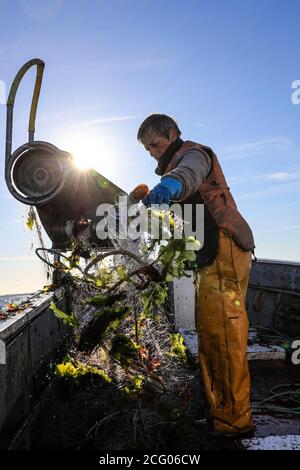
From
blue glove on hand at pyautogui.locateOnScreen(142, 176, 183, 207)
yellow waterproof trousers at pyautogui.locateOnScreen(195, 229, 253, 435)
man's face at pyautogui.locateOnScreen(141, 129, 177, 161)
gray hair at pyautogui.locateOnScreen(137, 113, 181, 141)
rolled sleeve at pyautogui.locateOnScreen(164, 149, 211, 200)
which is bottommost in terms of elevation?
yellow waterproof trousers at pyautogui.locateOnScreen(195, 229, 253, 435)

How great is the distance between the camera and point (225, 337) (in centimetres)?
281

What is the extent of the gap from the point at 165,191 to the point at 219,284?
2.87 feet

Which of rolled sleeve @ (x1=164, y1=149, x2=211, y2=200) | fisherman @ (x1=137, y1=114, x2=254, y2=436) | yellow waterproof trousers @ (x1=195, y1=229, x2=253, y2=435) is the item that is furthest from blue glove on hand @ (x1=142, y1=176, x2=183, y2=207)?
yellow waterproof trousers @ (x1=195, y1=229, x2=253, y2=435)

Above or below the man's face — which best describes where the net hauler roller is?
below

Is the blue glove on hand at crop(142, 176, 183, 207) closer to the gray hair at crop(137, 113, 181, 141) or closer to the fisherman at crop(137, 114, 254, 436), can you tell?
the fisherman at crop(137, 114, 254, 436)

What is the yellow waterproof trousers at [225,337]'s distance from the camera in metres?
2.80

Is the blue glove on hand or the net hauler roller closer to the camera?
the blue glove on hand

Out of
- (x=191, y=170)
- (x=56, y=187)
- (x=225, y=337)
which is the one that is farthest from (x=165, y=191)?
(x=56, y=187)

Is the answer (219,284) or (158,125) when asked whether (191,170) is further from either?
(219,284)

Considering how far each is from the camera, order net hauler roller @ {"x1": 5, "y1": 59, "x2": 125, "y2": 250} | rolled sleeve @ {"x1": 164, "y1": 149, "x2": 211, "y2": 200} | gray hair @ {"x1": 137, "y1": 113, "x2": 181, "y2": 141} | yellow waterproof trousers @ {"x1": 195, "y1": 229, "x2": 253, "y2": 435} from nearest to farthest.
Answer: rolled sleeve @ {"x1": 164, "y1": 149, "x2": 211, "y2": 200} → yellow waterproof trousers @ {"x1": 195, "y1": 229, "x2": 253, "y2": 435} → gray hair @ {"x1": 137, "y1": 113, "x2": 181, "y2": 141} → net hauler roller @ {"x1": 5, "y1": 59, "x2": 125, "y2": 250}

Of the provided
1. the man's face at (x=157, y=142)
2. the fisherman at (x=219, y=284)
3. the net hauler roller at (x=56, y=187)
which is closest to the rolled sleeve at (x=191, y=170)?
the fisherman at (x=219, y=284)

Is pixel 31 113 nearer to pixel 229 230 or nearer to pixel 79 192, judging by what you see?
pixel 79 192

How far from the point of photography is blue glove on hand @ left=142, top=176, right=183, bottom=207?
2.33m
